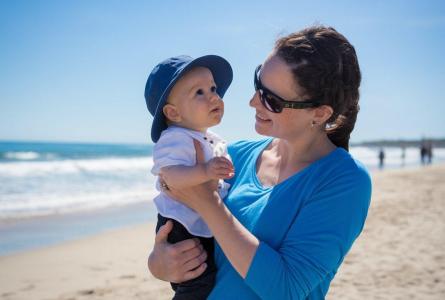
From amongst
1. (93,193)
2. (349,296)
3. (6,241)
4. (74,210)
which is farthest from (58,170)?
(349,296)

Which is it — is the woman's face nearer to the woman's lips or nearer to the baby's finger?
the woman's lips

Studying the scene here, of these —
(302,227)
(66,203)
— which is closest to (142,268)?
(302,227)

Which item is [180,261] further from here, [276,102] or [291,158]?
[276,102]

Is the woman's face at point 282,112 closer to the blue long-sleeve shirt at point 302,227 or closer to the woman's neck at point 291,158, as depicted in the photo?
the woman's neck at point 291,158

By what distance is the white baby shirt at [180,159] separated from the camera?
86.3 inches

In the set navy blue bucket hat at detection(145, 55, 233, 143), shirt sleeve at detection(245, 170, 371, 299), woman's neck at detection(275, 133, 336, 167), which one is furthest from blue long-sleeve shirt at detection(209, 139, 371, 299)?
navy blue bucket hat at detection(145, 55, 233, 143)

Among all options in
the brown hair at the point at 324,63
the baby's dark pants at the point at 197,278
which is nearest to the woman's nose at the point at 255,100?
the brown hair at the point at 324,63

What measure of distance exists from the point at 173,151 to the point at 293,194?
678mm

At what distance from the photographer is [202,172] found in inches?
79.1

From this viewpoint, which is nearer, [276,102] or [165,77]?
[276,102]

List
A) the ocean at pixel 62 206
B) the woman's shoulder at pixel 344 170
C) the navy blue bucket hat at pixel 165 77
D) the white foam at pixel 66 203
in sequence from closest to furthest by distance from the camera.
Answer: the woman's shoulder at pixel 344 170 < the navy blue bucket hat at pixel 165 77 < the ocean at pixel 62 206 < the white foam at pixel 66 203

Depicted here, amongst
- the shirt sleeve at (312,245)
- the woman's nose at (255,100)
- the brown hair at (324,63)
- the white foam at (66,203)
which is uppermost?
the brown hair at (324,63)

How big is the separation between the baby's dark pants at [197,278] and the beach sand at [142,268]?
157 inches

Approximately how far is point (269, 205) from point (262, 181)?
0.28 meters
